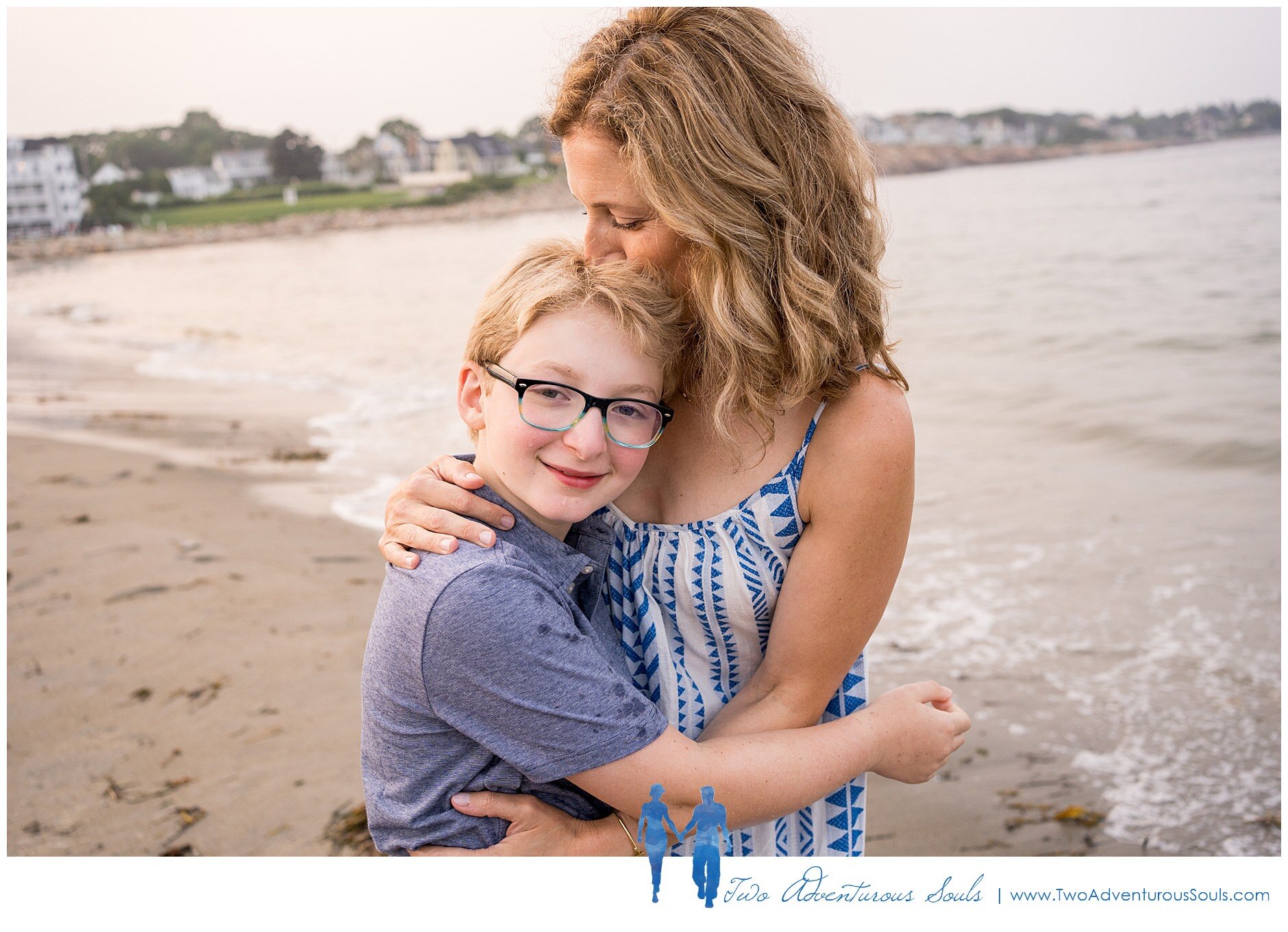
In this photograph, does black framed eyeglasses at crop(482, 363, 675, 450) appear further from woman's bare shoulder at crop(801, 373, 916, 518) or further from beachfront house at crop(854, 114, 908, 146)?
beachfront house at crop(854, 114, 908, 146)

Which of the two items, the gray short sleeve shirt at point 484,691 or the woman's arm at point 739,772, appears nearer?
the gray short sleeve shirt at point 484,691

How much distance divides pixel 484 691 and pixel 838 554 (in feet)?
1.97

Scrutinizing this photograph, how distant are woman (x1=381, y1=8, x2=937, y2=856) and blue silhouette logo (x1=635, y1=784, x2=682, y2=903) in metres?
0.13

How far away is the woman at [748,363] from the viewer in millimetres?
1534

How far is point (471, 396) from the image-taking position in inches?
66.4

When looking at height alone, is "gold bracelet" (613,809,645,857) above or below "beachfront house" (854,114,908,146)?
below

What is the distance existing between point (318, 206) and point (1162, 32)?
23.5 meters

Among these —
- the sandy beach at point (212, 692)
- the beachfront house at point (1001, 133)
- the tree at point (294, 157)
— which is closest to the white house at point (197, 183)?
the tree at point (294, 157)

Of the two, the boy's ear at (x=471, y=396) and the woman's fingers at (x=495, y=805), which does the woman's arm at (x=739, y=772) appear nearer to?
the woman's fingers at (x=495, y=805)

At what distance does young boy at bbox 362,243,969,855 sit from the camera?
136 centimetres

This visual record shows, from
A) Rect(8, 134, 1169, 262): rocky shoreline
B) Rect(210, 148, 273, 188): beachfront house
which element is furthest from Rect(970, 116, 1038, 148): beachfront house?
Rect(210, 148, 273, 188): beachfront house

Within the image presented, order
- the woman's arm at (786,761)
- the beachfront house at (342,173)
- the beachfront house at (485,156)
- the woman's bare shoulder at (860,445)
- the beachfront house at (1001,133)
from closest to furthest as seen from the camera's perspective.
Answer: the woman's arm at (786,761), the woman's bare shoulder at (860,445), the beachfront house at (1001,133), the beachfront house at (485,156), the beachfront house at (342,173)
